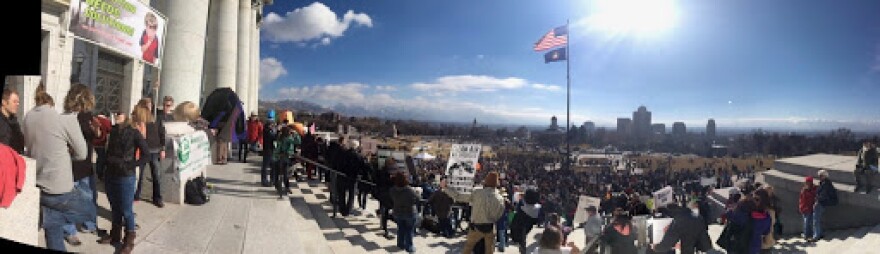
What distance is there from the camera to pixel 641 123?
17.6 ft

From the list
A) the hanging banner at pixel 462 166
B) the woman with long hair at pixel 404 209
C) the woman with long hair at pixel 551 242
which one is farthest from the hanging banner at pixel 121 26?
the woman with long hair at pixel 551 242

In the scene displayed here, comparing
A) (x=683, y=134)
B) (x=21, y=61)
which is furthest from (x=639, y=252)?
(x=21, y=61)

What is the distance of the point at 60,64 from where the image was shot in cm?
342

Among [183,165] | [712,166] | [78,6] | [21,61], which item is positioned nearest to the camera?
[78,6]

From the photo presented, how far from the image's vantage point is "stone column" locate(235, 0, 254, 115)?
29.9ft

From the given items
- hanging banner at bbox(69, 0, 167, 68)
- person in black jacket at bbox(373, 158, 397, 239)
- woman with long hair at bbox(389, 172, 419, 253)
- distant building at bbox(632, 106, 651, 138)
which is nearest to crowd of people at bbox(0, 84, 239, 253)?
hanging banner at bbox(69, 0, 167, 68)

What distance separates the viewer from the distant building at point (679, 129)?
5292 mm

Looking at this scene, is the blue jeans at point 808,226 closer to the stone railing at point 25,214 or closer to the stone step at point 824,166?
the stone step at point 824,166

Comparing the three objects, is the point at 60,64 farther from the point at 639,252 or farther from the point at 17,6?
the point at 639,252

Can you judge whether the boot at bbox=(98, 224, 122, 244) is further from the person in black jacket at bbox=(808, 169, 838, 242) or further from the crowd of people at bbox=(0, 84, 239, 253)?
the person in black jacket at bbox=(808, 169, 838, 242)

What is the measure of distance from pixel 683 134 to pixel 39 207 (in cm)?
651

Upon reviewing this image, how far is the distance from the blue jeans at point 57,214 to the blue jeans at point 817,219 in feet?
26.3

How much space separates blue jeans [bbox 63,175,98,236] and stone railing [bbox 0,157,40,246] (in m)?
0.23

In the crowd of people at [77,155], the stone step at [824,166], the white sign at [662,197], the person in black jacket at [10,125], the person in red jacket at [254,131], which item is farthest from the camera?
the white sign at [662,197]
